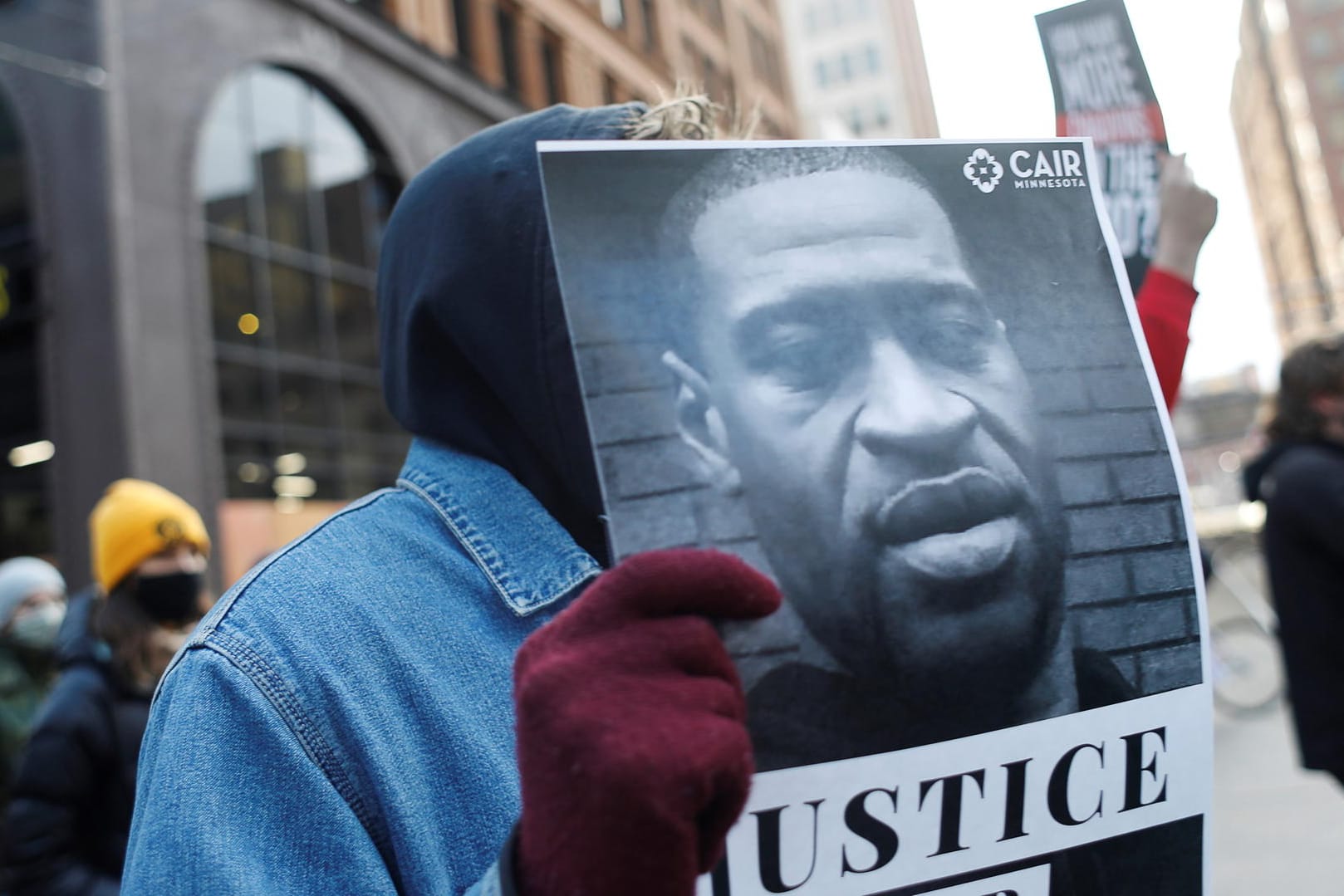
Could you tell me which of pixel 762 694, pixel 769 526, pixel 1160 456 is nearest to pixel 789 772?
pixel 762 694

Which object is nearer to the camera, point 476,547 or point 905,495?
point 905,495

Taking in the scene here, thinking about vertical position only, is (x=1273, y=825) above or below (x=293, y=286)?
below

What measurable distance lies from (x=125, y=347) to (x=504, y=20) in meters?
8.13

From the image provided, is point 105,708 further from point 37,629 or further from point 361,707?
point 361,707

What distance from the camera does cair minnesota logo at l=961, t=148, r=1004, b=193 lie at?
3.11ft

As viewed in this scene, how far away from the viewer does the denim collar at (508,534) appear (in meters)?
1.04

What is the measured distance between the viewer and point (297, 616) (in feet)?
3.15

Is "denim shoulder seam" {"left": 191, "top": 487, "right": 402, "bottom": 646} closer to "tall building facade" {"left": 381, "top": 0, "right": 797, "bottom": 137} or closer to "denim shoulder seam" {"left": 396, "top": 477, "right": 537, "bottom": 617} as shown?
"denim shoulder seam" {"left": 396, "top": 477, "right": 537, "bottom": 617}

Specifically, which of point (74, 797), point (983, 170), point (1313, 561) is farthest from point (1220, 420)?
point (983, 170)

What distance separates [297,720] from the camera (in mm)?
915

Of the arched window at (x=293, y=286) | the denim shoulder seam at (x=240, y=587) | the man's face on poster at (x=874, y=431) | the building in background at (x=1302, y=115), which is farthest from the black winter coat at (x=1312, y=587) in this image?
the building in background at (x=1302, y=115)

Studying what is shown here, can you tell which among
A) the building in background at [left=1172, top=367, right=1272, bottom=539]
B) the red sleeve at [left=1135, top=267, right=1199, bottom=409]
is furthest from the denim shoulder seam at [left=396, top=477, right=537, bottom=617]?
the building in background at [left=1172, top=367, right=1272, bottom=539]

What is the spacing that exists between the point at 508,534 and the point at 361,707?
0.21 meters

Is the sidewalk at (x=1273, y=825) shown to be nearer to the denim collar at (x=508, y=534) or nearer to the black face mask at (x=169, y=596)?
the black face mask at (x=169, y=596)
